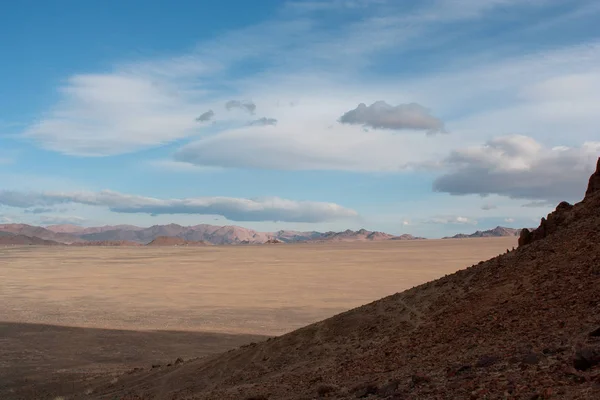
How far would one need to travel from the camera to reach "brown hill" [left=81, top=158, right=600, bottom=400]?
6.57 meters

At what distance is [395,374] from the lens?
331 inches

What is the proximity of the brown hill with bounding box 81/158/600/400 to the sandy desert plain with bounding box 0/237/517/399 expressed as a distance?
487 cm

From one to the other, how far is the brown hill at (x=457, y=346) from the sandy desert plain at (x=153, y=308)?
4871 millimetres

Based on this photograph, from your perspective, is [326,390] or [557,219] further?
[557,219]

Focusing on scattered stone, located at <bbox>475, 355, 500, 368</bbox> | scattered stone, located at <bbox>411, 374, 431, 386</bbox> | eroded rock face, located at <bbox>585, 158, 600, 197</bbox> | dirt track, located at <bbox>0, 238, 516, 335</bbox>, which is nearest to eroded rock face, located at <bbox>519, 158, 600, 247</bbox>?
eroded rock face, located at <bbox>585, 158, 600, 197</bbox>

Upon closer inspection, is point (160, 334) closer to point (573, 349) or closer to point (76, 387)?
point (76, 387)

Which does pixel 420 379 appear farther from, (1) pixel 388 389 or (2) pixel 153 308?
(2) pixel 153 308

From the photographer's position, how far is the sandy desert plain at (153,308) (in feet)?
64.1

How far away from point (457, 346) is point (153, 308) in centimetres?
2574

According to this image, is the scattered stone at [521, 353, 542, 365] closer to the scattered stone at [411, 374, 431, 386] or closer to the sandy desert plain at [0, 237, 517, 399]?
the scattered stone at [411, 374, 431, 386]

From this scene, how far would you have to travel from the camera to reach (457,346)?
9.22 meters

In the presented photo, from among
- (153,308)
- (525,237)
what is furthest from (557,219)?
(153,308)

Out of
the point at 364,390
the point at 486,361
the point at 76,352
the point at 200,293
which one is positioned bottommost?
the point at 76,352

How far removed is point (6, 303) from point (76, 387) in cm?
2184
